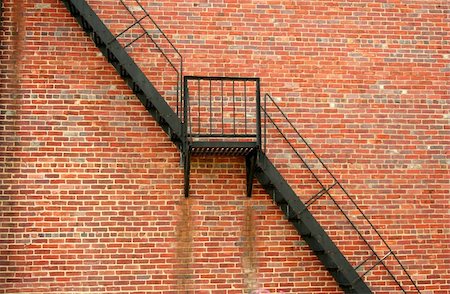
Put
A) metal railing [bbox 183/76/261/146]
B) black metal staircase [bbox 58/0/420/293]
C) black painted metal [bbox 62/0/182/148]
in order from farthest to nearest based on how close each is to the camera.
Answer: metal railing [bbox 183/76/261/146] < black painted metal [bbox 62/0/182/148] < black metal staircase [bbox 58/0/420/293]

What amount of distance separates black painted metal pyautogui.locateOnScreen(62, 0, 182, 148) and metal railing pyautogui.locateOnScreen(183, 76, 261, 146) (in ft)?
1.30

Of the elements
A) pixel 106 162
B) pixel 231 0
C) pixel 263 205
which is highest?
pixel 231 0

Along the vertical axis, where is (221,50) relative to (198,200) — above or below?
above

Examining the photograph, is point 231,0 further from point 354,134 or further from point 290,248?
point 290,248

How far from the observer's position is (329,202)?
870 centimetres

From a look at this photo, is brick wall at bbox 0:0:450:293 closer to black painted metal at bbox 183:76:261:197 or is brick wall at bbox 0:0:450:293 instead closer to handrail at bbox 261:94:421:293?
handrail at bbox 261:94:421:293

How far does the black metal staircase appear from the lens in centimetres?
812

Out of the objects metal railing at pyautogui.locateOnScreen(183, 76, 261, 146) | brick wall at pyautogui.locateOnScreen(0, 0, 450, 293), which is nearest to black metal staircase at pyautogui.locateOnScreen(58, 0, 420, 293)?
metal railing at pyautogui.locateOnScreen(183, 76, 261, 146)

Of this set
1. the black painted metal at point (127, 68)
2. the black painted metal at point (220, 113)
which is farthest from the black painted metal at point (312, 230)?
the black painted metal at point (127, 68)

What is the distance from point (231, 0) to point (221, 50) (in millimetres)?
687

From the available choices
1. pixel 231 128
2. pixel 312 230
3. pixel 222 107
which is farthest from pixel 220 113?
pixel 312 230

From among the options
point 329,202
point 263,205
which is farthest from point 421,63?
point 263,205

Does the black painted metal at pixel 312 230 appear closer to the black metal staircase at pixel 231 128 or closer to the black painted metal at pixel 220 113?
the black metal staircase at pixel 231 128

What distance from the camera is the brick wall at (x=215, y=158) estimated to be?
8.31 meters
